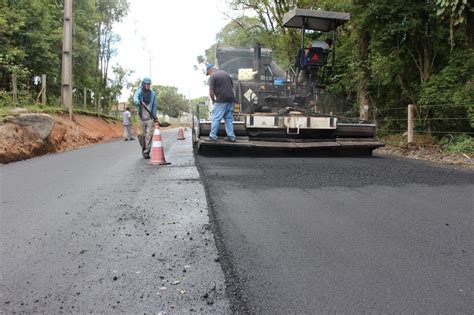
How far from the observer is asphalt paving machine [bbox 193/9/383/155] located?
9.02m

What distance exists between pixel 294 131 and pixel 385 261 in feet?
20.4

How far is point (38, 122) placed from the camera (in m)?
12.4

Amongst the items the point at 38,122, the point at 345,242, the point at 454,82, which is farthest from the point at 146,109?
the point at 454,82

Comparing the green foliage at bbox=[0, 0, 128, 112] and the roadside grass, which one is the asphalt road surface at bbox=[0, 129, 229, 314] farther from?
the green foliage at bbox=[0, 0, 128, 112]

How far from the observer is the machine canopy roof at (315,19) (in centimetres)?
926

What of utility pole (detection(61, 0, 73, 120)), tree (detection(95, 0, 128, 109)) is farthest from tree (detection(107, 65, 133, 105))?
utility pole (detection(61, 0, 73, 120))

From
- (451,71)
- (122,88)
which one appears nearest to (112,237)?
(451,71)

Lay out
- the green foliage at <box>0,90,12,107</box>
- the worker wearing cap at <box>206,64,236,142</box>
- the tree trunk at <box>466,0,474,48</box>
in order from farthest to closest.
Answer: the green foliage at <box>0,90,12,107</box>
the tree trunk at <box>466,0,474,48</box>
the worker wearing cap at <box>206,64,236,142</box>

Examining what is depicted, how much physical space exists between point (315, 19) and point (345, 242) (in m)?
7.25

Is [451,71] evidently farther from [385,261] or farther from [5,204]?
[5,204]

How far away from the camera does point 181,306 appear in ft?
7.87

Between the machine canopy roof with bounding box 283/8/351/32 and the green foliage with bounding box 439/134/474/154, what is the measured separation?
3647 millimetres

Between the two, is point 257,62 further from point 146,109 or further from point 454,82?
point 454,82

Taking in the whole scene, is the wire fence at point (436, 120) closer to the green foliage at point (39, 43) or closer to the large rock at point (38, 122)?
the large rock at point (38, 122)
